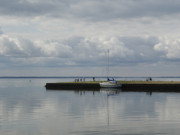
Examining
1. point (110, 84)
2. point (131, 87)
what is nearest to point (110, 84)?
point (110, 84)

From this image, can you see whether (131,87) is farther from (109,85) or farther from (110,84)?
(109,85)

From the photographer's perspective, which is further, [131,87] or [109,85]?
[109,85]

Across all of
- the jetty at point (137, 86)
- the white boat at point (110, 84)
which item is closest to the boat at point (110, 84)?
the white boat at point (110, 84)

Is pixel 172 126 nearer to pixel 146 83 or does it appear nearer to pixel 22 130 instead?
pixel 22 130

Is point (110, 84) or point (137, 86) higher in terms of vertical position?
point (110, 84)

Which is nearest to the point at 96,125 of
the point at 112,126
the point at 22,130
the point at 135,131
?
the point at 112,126

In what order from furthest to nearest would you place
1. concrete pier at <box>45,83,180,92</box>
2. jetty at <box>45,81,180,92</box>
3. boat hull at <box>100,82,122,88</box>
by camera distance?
boat hull at <box>100,82,122,88</box> → jetty at <box>45,81,180,92</box> → concrete pier at <box>45,83,180,92</box>

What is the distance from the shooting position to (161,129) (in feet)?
111

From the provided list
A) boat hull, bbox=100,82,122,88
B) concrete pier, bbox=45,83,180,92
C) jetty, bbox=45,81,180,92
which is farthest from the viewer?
boat hull, bbox=100,82,122,88

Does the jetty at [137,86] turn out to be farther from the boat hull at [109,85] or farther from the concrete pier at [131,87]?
the boat hull at [109,85]

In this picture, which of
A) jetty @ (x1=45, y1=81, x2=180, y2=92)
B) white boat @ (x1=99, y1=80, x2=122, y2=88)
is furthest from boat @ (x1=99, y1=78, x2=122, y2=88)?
jetty @ (x1=45, y1=81, x2=180, y2=92)

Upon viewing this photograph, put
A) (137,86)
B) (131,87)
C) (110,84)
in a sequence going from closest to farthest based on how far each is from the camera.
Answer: (137,86)
(131,87)
(110,84)

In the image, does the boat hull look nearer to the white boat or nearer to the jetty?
the white boat

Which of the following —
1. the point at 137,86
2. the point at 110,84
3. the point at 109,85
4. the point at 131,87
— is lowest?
the point at 131,87
